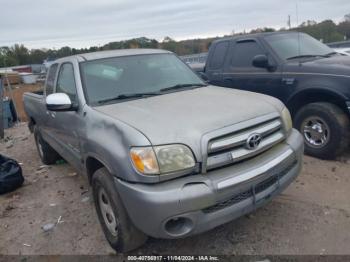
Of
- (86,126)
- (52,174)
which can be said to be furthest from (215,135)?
(52,174)

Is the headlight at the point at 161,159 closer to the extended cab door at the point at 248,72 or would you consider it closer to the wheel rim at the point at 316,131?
the wheel rim at the point at 316,131

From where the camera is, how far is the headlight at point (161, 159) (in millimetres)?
2568

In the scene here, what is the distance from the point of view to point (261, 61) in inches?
215

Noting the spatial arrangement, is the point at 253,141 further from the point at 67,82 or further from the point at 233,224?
the point at 67,82

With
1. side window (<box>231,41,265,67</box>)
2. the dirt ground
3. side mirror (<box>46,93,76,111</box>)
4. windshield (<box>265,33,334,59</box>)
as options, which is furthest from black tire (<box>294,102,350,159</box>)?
side mirror (<box>46,93,76,111</box>)

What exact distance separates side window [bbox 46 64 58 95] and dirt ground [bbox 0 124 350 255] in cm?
144

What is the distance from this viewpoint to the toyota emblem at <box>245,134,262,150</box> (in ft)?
9.31

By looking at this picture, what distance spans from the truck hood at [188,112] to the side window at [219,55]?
9.76 ft

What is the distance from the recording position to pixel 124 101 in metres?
3.50

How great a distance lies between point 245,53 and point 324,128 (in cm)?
205

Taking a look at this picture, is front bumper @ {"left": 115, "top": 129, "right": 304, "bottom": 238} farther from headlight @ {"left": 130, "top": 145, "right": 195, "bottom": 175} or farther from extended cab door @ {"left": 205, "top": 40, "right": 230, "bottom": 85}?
extended cab door @ {"left": 205, "top": 40, "right": 230, "bottom": 85}

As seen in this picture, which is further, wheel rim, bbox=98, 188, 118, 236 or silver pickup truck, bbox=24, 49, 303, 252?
wheel rim, bbox=98, 188, 118, 236

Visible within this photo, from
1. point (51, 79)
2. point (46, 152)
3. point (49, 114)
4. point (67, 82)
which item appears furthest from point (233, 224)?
point (46, 152)

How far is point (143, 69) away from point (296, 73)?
8.22 ft
